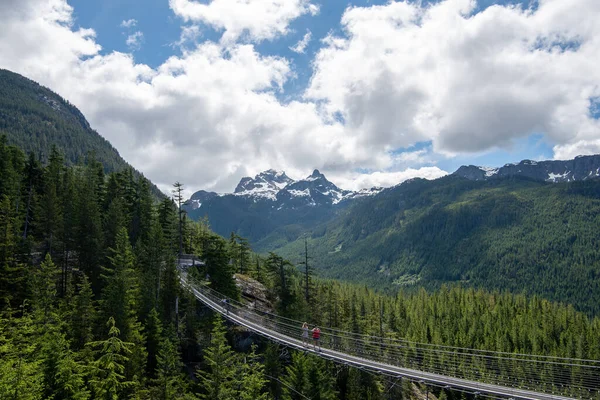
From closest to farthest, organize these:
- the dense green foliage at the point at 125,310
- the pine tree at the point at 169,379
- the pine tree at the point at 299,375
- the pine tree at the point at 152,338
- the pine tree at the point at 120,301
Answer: the dense green foliage at the point at 125,310 → the pine tree at the point at 169,379 → the pine tree at the point at 120,301 → the pine tree at the point at 152,338 → the pine tree at the point at 299,375

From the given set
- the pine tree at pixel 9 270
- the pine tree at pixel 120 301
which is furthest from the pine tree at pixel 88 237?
the pine tree at pixel 120 301

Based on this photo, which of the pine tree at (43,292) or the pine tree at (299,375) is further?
the pine tree at (299,375)

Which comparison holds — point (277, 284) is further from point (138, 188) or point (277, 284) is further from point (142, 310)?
point (138, 188)

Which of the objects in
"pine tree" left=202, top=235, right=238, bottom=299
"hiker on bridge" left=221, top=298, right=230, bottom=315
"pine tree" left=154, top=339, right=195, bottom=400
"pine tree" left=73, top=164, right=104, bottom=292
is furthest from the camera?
"pine tree" left=202, top=235, right=238, bottom=299

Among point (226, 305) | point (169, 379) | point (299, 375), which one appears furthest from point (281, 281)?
point (169, 379)

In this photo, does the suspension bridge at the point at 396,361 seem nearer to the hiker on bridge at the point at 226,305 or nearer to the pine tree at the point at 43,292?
the hiker on bridge at the point at 226,305

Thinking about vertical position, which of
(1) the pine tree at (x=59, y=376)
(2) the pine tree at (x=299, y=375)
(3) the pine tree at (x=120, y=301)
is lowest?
(2) the pine tree at (x=299, y=375)

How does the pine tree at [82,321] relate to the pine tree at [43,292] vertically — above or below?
below

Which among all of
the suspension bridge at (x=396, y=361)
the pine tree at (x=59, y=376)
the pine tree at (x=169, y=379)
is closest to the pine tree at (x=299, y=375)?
the suspension bridge at (x=396, y=361)

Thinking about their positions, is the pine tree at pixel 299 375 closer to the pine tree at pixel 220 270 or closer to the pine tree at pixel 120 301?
the pine tree at pixel 220 270

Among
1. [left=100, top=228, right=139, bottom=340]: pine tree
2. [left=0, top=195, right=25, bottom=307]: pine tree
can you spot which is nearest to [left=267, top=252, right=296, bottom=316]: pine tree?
[left=100, top=228, right=139, bottom=340]: pine tree

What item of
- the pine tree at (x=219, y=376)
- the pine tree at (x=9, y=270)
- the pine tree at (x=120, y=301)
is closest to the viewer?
the pine tree at (x=219, y=376)

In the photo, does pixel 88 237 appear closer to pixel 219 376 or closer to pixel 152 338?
pixel 152 338

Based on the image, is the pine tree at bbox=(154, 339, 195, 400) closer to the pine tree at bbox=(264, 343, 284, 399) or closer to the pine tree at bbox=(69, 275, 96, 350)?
the pine tree at bbox=(69, 275, 96, 350)
